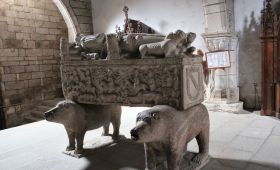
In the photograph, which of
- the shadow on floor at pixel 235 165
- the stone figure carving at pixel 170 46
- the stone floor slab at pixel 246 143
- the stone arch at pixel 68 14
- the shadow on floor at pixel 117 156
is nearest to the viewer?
the stone figure carving at pixel 170 46

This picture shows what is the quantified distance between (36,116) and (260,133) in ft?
21.4

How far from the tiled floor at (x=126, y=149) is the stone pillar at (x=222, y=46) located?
834mm

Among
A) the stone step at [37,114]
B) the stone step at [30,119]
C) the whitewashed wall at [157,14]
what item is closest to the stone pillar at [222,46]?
the whitewashed wall at [157,14]

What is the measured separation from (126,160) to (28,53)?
254 inches

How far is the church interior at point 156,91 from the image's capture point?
239cm

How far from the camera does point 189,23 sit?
5.89 metres

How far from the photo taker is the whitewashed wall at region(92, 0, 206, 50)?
228 inches

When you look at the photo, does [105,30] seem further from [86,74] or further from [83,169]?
[83,169]

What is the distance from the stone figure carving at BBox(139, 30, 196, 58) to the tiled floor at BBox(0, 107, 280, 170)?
3.95ft

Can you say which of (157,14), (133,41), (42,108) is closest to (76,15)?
(157,14)

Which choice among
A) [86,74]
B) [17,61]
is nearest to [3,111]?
[17,61]

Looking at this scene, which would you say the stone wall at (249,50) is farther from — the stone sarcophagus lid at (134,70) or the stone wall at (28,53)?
the stone wall at (28,53)

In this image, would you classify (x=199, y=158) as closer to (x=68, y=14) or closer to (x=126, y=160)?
(x=126, y=160)

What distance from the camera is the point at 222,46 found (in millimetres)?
5105
